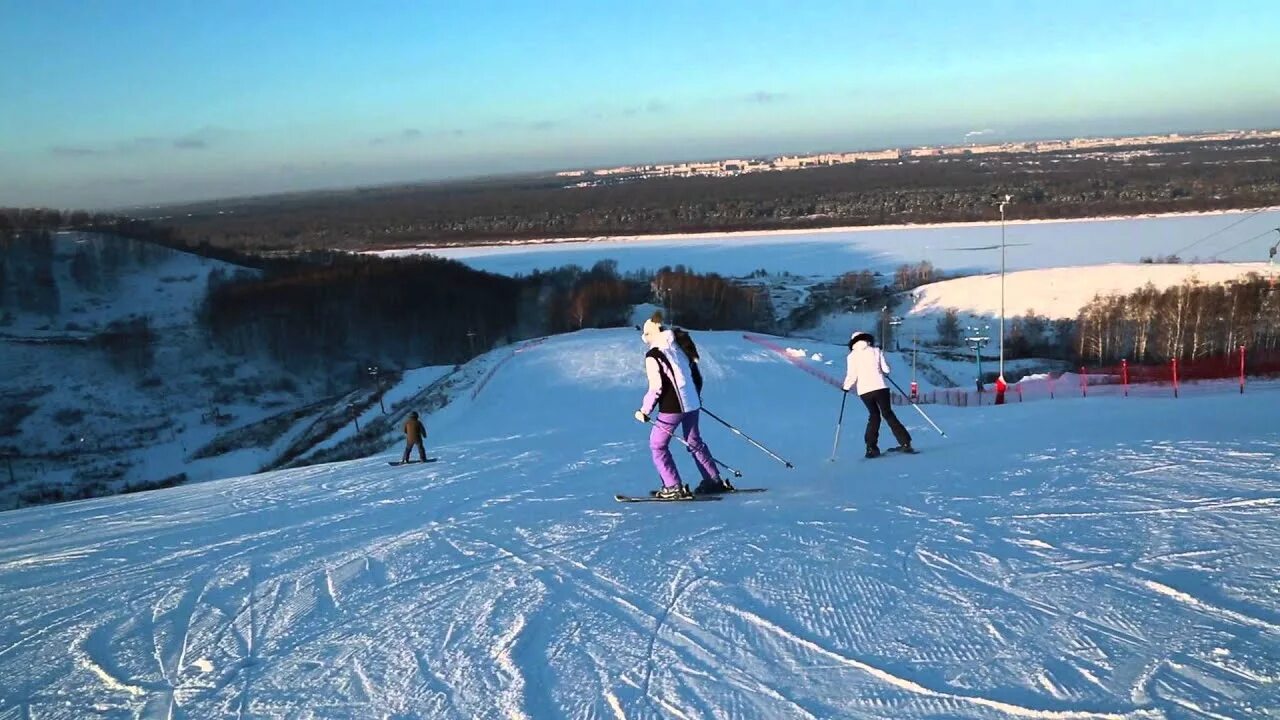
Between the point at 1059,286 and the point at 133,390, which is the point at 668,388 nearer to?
the point at 133,390

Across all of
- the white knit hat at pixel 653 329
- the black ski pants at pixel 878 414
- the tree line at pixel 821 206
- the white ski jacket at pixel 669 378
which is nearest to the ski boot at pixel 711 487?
the white ski jacket at pixel 669 378

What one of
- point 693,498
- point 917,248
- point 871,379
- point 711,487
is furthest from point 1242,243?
point 693,498

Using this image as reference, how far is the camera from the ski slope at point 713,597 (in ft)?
13.5

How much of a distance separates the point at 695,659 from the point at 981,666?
1367 mm

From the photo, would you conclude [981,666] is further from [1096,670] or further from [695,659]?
[695,659]

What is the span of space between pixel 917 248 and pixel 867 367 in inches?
3348

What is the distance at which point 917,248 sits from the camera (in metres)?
90.2

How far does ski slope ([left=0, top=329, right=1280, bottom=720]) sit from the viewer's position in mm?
4129

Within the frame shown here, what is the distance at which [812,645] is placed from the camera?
15.0 feet

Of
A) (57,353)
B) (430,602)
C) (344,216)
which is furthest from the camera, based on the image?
(344,216)

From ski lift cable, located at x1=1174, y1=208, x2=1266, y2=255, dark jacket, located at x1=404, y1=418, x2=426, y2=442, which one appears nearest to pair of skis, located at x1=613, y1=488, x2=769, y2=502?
dark jacket, located at x1=404, y1=418, x2=426, y2=442

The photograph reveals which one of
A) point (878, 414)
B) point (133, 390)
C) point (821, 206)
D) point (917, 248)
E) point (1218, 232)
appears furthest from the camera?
point (821, 206)

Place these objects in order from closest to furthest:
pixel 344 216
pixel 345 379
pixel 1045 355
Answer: pixel 1045 355
pixel 345 379
pixel 344 216

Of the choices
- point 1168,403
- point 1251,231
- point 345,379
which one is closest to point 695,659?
point 1168,403
